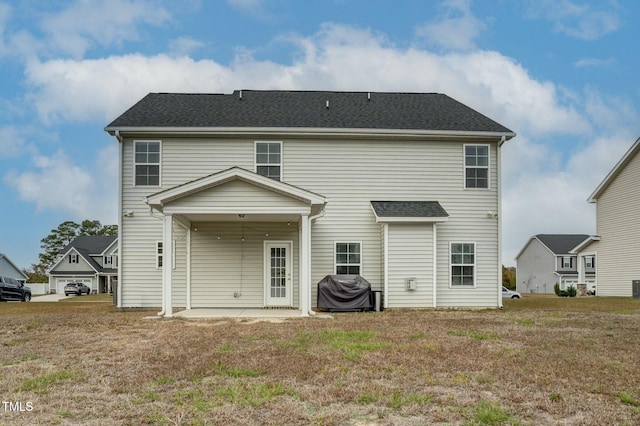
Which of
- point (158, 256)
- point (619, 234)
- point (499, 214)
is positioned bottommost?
point (158, 256)

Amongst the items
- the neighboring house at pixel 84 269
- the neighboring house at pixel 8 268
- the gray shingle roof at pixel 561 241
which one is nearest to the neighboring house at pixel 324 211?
the gray shingle roof at pixel 561 241

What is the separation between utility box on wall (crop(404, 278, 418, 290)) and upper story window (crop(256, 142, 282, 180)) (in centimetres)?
508

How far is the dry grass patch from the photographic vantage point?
5.73 metres

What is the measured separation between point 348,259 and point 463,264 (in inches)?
146

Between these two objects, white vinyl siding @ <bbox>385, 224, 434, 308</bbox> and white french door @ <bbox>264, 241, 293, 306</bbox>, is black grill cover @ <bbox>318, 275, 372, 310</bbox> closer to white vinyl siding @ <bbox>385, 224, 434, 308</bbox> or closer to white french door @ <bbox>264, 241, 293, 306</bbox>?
white vinyl siding @ <bbox>385, 224, 434, 308</bbox>

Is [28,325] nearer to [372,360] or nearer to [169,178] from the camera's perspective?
[169,178]

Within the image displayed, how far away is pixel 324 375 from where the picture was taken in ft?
24.0

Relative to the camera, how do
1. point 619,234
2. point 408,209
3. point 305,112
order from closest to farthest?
1. point 408,209
2. point 305,112
3. point 619,234

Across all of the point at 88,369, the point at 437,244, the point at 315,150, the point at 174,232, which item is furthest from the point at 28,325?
the point at 437,244

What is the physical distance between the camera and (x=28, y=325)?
14.3 meters

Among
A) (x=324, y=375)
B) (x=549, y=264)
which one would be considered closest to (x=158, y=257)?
(x=324, y=375)

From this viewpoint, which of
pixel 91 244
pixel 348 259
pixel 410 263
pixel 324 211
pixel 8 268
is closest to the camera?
pixel 410 263

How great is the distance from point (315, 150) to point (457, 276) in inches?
239

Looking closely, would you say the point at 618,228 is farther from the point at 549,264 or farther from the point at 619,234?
the point at 549,264
